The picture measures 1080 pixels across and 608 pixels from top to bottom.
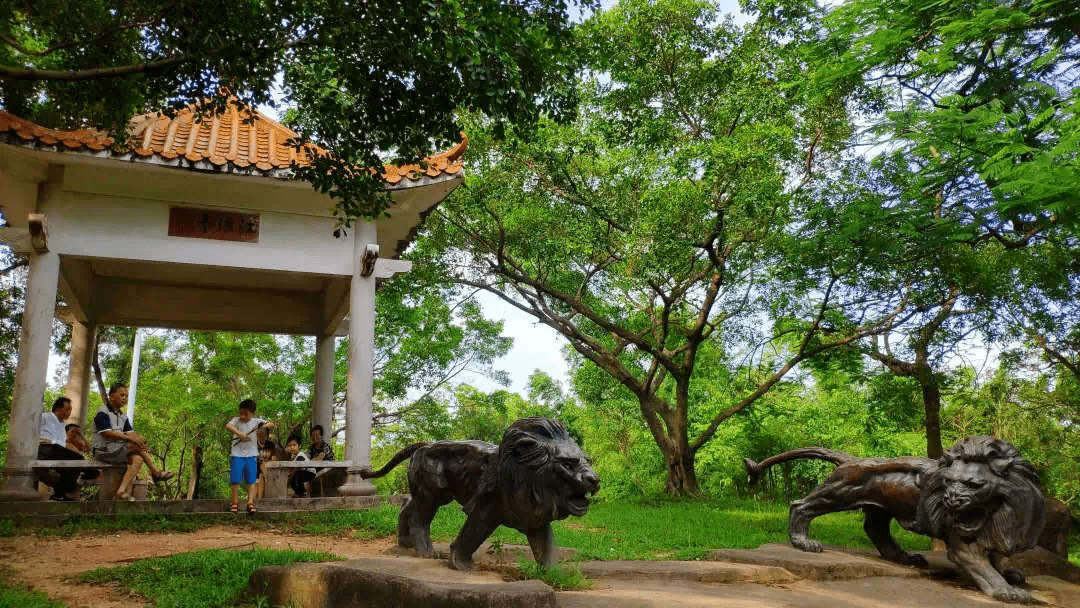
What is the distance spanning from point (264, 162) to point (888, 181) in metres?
7.27

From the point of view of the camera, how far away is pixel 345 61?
593 centimetres

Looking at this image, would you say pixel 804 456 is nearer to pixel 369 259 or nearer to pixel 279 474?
pixel 369 259

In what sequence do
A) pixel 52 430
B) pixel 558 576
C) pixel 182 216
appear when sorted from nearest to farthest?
pixel 558 576
pixel 52 430
pixel 182 216

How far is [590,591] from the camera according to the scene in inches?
185

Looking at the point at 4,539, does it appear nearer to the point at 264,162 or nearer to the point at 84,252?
the point at 84,252

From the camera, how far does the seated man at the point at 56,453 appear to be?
29.2ft

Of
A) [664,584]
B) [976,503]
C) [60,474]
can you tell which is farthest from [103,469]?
[976,503]

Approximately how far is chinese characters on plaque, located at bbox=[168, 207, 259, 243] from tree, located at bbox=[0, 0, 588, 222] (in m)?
2.82

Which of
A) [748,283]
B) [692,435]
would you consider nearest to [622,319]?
[748,283]

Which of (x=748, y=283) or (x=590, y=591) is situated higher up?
(x=748, y=283)

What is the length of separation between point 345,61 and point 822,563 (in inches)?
206

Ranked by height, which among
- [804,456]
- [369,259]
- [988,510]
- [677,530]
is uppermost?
[369,259]

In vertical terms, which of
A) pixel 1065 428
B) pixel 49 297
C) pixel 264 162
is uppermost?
pixel 264 162

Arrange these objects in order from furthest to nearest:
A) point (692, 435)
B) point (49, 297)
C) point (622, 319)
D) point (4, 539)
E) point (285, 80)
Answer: point (692, 435), point (622, 319), point (49, 297), point (4, 539), point (285, 80)
